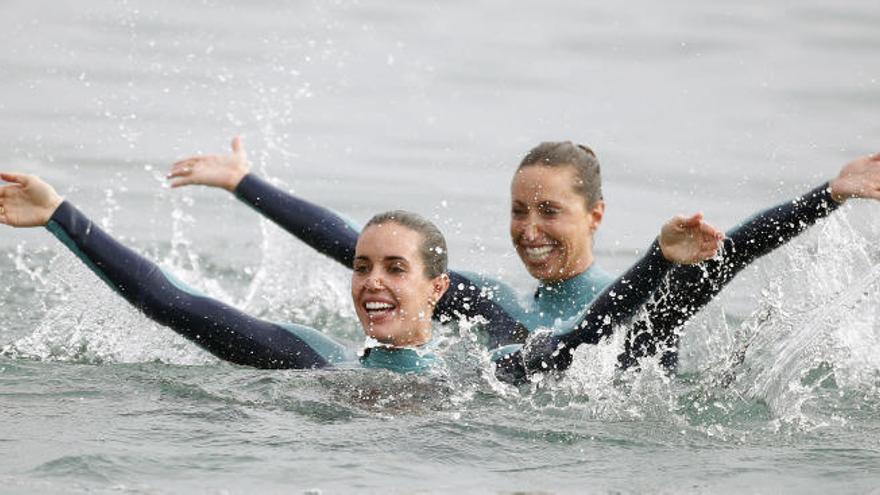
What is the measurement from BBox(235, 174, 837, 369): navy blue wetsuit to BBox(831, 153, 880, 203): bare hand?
0.22 feet

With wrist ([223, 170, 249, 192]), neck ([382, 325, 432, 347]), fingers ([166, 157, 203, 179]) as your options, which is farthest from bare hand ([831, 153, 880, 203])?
fingers ([166, 157, 203, 179])

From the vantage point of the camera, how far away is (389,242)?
771 cm

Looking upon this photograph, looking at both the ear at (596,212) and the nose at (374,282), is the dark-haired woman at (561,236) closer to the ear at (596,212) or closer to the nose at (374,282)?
the ear at (596,212)

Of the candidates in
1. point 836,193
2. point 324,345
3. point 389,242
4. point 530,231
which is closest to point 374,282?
point 389,242

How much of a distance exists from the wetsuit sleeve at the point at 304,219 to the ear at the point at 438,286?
1161 mm

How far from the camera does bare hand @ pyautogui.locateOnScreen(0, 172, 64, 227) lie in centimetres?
770

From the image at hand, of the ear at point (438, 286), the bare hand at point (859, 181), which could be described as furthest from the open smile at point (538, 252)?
the bare hand at point (859, 181)

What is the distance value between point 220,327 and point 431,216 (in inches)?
181

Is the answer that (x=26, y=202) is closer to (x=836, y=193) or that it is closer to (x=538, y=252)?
(x=538, y=252)

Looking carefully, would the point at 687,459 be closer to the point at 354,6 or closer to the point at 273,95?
the point at 273,95

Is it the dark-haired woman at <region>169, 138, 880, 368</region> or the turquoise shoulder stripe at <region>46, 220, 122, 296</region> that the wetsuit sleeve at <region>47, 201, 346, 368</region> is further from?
the dark-haired woman at <region>169, 138, 880, 368</region>

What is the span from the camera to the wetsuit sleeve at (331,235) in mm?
8734

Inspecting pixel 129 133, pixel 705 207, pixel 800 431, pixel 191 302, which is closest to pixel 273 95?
pixel 129 133

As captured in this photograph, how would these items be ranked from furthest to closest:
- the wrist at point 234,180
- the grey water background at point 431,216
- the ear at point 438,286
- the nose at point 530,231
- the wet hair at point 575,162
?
the wrist at point 234,180, the wet hair at point 575,162, the nose at point 530,231, the ear at point 438,286, the grey water background at point 431,216
